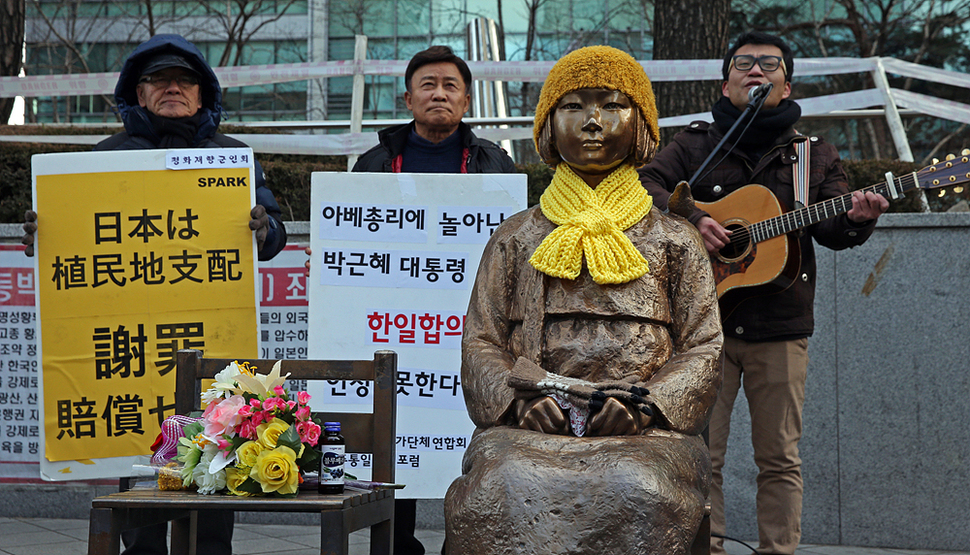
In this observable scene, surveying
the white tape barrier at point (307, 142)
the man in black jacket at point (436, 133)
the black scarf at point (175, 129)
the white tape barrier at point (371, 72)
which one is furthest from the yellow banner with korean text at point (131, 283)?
the white tape barrier at point (371, 72)

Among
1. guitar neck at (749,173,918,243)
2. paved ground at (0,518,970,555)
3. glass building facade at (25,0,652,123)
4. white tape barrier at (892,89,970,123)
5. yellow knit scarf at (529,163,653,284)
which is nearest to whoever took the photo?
yellow knit scarf at (529,163,653,284)

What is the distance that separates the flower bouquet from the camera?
9.39ft

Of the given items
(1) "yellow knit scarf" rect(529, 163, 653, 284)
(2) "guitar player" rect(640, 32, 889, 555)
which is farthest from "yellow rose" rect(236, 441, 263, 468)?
(2) "guitar player" rect(640, 32, 889, 555)

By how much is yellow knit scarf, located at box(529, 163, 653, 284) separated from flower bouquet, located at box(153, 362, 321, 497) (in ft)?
3.02

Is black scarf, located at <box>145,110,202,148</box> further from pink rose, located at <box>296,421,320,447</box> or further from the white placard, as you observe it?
pink rose, located at <box>296,421,320,447</box>

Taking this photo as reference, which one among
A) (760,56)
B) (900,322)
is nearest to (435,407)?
(760,56)

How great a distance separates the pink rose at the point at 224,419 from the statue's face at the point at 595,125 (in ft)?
4.41

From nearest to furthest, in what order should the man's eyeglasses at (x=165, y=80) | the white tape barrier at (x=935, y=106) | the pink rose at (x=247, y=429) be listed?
the pink rose at (x=247, y=429)
the man's eyeglasses at (x=165, y=80)
the white tape barrier at (x=935, y=106)

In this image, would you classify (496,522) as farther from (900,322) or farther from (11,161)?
(11,161)

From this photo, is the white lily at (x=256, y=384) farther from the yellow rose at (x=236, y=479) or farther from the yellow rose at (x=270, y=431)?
the yellow rose at (x=236, y=479)

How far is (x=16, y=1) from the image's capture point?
8203 mm

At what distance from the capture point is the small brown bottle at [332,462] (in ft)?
9.83

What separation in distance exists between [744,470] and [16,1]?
7117 mm

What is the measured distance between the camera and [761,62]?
431cm
